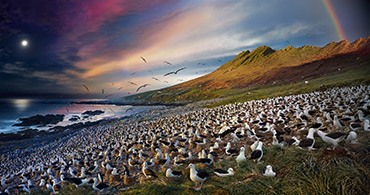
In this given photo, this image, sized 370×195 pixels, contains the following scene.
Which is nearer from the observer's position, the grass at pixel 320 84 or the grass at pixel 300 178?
the grass at pixel 300 178

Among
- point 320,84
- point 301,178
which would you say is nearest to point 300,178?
point 301,178

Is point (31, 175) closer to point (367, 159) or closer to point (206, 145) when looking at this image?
point (206, 145)

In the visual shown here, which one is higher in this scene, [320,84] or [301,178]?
[320,84]

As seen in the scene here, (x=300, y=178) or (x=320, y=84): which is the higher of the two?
(x=320, y=84)

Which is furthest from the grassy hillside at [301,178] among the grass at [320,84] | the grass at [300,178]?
the grass at [320,84]

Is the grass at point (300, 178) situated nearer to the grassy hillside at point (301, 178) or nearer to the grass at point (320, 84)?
the grassy hillside at point (301, 178)

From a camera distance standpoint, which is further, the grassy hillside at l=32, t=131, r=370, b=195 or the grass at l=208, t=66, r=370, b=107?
the grass at l=208, t=66, r=370, b=107

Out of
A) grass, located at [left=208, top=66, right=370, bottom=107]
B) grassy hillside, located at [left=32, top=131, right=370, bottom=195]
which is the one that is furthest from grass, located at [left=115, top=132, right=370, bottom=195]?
grass, located at [left=208, top=66, right=370, bottom=107]

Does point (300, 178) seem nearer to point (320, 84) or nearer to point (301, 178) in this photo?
point (301, 178)

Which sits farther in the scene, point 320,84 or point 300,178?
point 320,84

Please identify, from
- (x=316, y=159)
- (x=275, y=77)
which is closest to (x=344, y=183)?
(x=316, y=159)

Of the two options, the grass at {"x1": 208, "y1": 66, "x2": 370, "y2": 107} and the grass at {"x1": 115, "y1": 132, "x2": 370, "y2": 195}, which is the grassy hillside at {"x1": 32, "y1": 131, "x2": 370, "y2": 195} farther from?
the grass at {"x1": 208, "y1": 66, "x2": 370, "y2": 107}

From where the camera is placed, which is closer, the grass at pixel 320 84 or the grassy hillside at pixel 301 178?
the grassy hillside at pixel 301 178

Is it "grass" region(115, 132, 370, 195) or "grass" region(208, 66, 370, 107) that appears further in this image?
"grass" region(208, 66, 370, 107)
